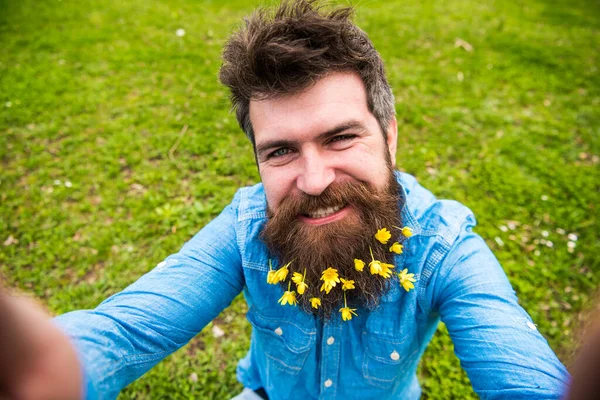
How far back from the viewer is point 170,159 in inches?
190

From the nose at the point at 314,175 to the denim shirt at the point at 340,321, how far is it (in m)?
0.40

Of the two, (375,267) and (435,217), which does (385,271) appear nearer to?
(375,267)

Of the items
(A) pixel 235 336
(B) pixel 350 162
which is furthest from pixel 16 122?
(B) pixel 350 162

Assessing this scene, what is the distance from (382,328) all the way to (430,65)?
6.23m

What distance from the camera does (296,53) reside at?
1604mm

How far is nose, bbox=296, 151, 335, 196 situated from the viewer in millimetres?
1637

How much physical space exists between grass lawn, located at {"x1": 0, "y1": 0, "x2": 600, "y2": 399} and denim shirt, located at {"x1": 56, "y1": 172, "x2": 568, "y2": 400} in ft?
4.26

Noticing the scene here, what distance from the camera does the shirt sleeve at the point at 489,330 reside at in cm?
131

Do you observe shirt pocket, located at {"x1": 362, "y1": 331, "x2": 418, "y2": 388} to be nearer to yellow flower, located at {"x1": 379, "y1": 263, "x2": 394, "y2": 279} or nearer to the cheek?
yellow flower, located at {"x1": 379, "y1": 263, "x2": 394, "y2": 279}

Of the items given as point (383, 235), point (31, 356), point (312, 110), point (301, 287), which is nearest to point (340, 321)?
point (301, 287)

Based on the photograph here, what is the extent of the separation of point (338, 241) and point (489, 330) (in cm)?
74

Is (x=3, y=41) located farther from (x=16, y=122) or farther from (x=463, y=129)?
(x=463, y=129)

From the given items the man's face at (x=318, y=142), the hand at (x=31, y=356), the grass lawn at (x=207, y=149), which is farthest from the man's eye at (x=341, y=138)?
the grass lawn at (x=207, y=149)

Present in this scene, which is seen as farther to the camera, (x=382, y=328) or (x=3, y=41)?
(x=3, y=41)
